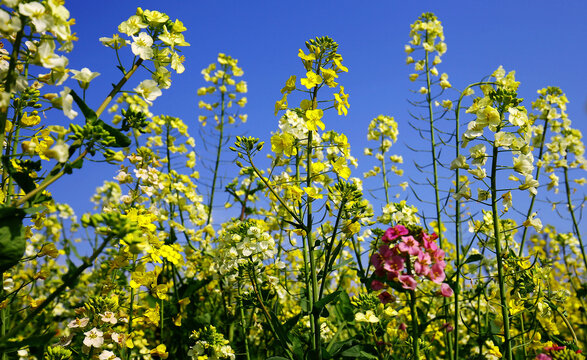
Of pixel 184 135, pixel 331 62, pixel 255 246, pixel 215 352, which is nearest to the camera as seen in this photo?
pixel 331 62

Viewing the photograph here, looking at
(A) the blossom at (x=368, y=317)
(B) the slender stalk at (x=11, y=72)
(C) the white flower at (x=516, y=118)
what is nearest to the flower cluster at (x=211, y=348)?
(A) the blossom at (x=368, y=317)

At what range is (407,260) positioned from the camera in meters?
2.02

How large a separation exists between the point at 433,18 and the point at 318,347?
3953 mm

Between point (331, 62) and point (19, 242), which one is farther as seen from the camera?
point (331, 62)

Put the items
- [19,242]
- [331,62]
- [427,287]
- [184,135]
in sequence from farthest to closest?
1. [427,287]
2. [184,135]
3. [331,62]
4. [19,242]

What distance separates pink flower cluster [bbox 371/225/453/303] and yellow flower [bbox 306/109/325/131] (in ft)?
2.24

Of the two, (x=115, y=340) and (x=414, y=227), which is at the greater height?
(x=414, y=227)

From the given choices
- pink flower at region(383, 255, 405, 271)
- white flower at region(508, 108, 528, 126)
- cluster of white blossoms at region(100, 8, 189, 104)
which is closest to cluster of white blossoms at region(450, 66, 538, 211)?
white flower at region(508, 108, 528, 126)

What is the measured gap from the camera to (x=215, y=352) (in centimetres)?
249

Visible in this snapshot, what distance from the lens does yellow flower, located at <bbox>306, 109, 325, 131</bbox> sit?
2111 millimetres

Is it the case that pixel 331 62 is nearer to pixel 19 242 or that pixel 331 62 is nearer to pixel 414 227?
pixel 414 227

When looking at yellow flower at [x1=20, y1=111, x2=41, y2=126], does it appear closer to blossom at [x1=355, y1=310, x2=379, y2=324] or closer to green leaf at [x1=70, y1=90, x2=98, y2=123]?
green leaf at [x1=70, y1=90, x2=98, y2=123]

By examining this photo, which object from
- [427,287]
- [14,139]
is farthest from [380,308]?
[427,287]

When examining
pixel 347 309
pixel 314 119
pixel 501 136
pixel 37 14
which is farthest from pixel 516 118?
pixel 37 14
